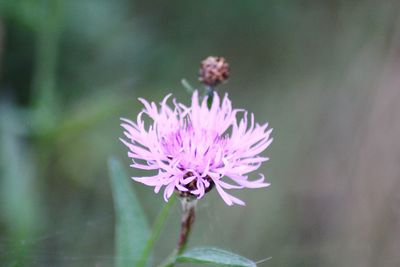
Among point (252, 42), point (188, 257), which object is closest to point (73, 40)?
point (252, 42)

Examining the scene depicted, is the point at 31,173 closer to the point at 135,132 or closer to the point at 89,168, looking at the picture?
the point at 89,168

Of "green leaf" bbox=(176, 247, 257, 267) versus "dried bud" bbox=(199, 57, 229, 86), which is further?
"dried bud" bbox=(199, 57, 229, 86)

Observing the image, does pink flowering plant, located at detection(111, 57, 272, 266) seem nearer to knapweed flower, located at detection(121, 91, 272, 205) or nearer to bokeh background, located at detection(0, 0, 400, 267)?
knapweed flower, located at detection(121, 91, 272, 205)

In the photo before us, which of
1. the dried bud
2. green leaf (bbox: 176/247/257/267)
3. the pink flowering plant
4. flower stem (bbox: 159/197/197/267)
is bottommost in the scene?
green leaf (bbox: 176/247/257/267)

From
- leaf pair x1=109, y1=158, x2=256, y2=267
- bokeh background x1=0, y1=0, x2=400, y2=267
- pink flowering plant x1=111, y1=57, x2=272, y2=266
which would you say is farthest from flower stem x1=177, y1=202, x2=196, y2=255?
bokeh background x1=0, y1=0, x2=400, y2=267

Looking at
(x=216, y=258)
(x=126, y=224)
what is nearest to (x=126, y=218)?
(x=126, y=224)

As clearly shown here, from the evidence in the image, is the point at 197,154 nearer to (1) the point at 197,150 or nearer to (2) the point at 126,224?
(1) the point at 197,150

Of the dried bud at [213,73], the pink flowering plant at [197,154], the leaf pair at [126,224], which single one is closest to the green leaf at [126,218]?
the leaf pair at [126,224]

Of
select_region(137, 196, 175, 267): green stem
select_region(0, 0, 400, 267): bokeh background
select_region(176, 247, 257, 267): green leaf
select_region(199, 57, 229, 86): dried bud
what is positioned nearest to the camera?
select_region(176, 247, 257, 267): green leaf
